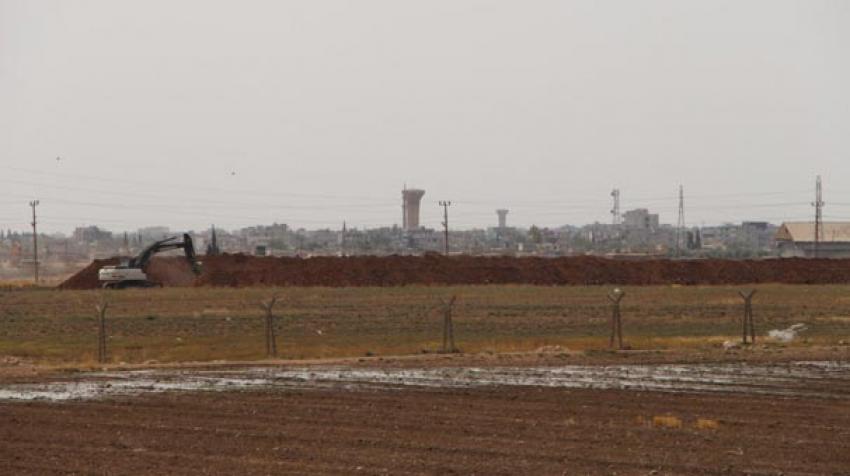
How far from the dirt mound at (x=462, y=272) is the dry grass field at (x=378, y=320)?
18.1 feet

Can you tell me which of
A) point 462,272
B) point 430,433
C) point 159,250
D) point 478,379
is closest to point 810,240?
point 462,272

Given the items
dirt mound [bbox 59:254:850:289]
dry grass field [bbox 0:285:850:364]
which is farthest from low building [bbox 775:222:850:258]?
dry grass field [bbox 0:285:850:364]

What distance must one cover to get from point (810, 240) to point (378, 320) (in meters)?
117

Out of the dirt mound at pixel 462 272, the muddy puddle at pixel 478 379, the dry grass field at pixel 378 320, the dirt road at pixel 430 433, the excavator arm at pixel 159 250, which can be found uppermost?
the excavator arm at pixel 159 250

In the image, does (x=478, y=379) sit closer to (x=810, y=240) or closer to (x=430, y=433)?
(x=430, y=433)

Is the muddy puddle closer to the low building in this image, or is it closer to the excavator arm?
the excavator arm

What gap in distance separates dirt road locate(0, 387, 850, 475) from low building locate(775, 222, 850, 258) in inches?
5210

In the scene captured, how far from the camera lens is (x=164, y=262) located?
302 feet

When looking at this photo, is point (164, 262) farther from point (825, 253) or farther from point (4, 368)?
point (825, 253)

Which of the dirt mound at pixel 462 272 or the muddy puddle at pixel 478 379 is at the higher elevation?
the dirt mound at pixel 462 272

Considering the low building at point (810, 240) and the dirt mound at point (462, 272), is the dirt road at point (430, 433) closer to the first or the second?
the dirt mound at point (462, 272)

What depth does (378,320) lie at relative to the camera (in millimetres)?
55375

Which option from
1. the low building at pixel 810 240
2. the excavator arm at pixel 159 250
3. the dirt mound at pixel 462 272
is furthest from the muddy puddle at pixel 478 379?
the low building at pixel 810 240

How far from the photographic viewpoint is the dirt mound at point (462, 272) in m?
89.6
